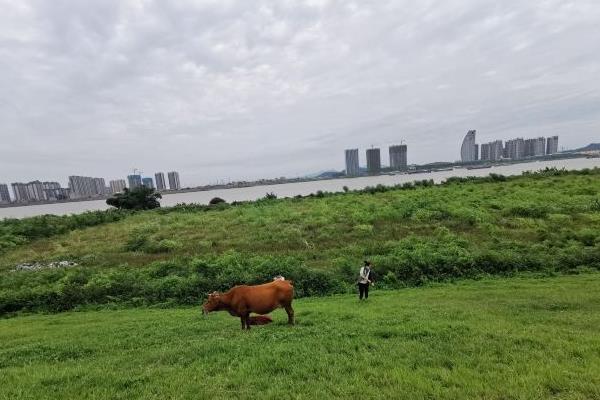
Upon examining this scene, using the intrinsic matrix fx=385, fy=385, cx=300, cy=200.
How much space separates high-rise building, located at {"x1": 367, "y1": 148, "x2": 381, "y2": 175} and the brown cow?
15151cm

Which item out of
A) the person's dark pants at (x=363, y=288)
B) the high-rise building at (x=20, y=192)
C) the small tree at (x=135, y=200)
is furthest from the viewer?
the high-rise building at (x=20, y=192)

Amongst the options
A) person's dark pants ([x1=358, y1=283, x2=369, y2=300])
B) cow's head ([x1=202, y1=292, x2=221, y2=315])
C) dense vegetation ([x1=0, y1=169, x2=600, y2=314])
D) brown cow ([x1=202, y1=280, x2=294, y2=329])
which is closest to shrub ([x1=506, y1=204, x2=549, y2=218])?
dense vegetation ([x1=0, y1=169, x2=600, y2=314])

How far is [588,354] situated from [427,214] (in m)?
23.2

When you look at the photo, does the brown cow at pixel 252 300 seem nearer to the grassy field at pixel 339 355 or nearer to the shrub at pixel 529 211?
the grassy field at pixel 339 355

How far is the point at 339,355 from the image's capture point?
6945 mm

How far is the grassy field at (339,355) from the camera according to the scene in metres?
5.58

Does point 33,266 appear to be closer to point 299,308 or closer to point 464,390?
point 299,308

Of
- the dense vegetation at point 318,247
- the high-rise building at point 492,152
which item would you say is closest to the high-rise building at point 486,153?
the high-rise building at point 492,152

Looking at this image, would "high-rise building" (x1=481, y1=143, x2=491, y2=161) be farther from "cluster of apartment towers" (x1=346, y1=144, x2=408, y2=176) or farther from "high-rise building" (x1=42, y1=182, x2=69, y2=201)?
"high-rise building" (x1=42, y1=182, x2=69, y2=201)

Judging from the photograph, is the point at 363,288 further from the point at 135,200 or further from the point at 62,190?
the point at 62,190

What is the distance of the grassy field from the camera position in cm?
558

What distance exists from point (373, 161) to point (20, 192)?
131 m

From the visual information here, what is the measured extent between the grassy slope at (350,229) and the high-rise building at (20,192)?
121m

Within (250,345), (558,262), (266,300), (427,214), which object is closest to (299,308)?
(266,300)
